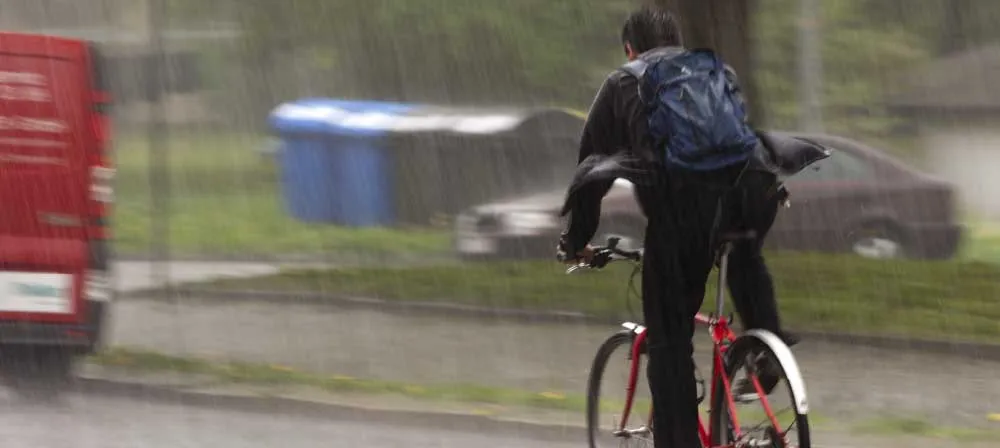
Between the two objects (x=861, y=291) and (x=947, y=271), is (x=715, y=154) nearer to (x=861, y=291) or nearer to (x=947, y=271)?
(x=861, y=291)

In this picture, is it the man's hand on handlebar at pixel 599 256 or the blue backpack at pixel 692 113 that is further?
the man's hand on handlebar at pixel 599 256

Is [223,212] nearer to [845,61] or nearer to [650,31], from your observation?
[845,61]

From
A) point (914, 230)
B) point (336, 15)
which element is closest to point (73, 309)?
point (914, 230)

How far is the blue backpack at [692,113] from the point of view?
523 cm

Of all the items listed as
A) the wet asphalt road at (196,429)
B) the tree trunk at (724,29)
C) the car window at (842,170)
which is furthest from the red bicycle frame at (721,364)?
the car window at (842,170)

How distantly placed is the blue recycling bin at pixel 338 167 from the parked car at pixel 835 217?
3.38 metres

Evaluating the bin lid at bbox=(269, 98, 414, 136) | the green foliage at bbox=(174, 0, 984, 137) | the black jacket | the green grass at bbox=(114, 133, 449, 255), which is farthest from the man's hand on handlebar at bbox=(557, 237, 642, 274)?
the green foliage at bbox=(174, 0, 984, 137)

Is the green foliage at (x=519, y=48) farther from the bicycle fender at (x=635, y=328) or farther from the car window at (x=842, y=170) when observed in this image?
the bicycle fender at (x=635, y=328)

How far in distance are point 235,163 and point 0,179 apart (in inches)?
776

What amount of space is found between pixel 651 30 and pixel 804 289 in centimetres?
699

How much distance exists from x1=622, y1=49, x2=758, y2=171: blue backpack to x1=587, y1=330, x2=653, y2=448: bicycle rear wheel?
97 cm

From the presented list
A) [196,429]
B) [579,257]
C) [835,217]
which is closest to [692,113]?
[579,257]

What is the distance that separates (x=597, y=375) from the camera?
20.8 ft

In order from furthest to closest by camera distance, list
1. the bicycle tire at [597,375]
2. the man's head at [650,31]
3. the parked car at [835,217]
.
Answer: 1. the parked car at [835,217]
2. the bicycle tire at [597,375]
3. the man's head at [650,31]
